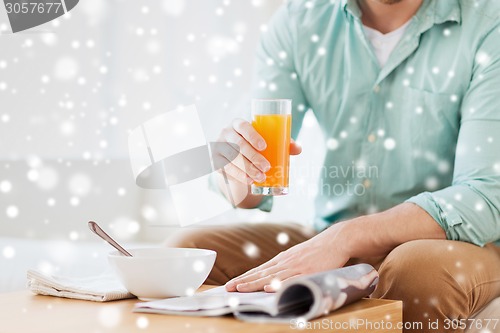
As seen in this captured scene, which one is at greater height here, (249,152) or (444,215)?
(249,152)

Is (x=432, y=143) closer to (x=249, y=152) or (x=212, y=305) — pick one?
(x=249, y=152)

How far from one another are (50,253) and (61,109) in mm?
810

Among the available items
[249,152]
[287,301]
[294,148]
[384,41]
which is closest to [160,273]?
[287,301]

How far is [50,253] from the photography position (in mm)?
2289

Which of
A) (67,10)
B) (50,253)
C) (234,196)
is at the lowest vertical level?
(50,253)

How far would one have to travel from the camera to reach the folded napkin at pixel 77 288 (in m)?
1.26

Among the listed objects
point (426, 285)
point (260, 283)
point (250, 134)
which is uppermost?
point (250, 134)

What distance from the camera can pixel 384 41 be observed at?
1941mm

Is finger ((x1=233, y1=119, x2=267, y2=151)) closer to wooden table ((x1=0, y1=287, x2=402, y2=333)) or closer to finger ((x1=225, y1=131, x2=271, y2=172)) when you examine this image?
finger ((x1=225, y1=131, x2=271, y2=172))

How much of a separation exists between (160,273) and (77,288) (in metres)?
0.18

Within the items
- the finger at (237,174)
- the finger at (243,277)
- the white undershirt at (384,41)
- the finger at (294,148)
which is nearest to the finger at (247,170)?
the finger at (237,174)

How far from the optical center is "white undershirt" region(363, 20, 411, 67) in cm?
192

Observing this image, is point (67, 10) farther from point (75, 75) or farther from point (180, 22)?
point (180, 22)

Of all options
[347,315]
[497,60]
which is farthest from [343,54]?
[347,315]
